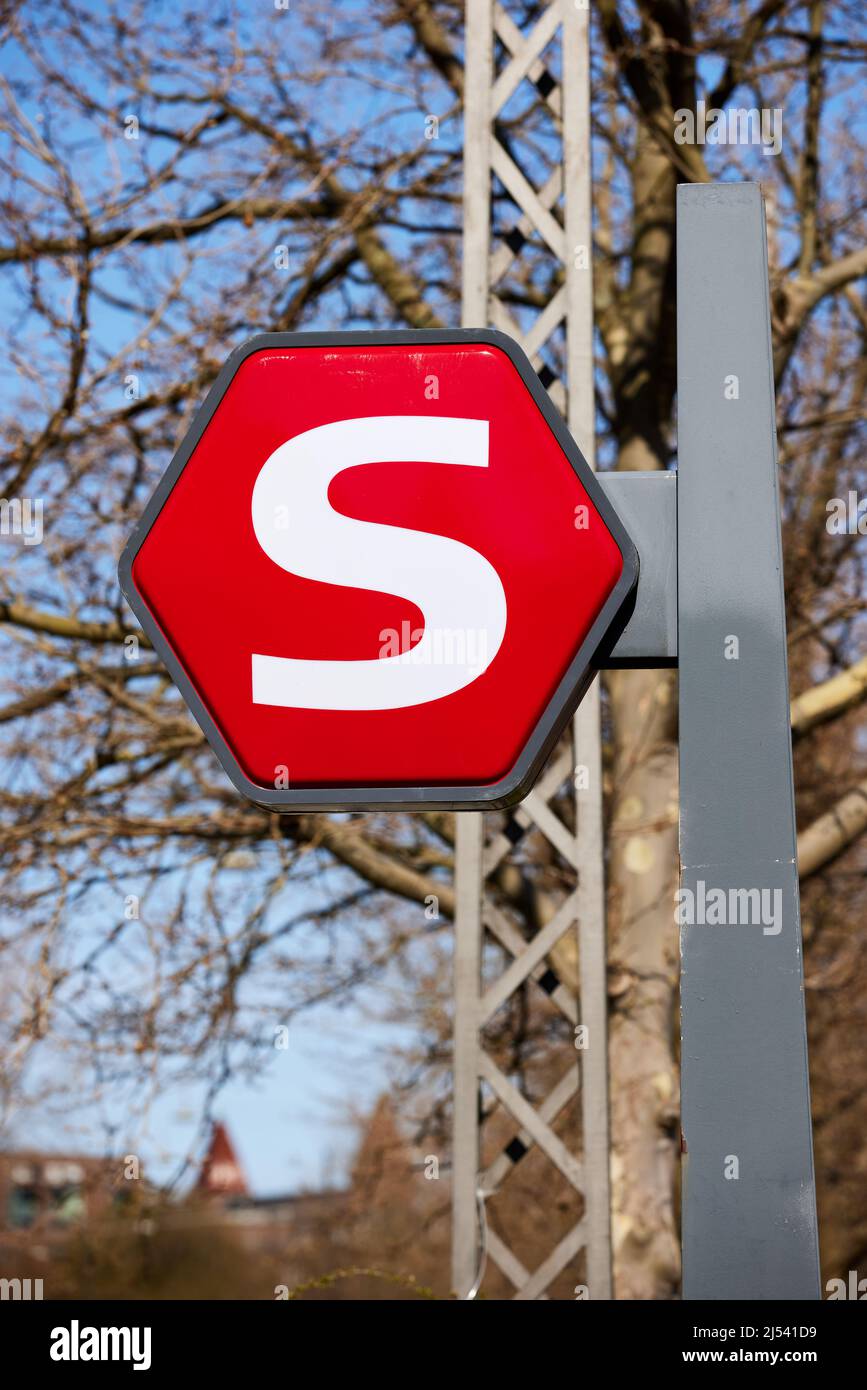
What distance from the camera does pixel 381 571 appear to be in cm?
224

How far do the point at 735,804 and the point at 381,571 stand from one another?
1.99ft

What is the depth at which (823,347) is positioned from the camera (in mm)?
11297

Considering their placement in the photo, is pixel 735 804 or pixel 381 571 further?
pixel 381 571

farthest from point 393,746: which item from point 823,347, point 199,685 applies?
point 823,347

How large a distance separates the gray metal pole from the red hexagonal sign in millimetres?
153

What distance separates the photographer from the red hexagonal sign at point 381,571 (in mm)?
2215

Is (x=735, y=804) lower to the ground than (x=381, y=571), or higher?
lower

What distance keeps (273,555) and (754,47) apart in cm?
796

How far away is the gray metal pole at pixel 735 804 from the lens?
1.91 meters

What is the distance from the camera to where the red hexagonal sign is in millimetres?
2215

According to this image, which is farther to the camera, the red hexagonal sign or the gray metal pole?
the red hexagonal sign

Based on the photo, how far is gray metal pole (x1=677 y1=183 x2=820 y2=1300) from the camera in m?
1.91

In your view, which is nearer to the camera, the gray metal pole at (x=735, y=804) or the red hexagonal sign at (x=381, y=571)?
the gray metal pole at (x=735, y=804)

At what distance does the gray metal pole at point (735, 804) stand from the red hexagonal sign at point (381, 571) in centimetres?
15
